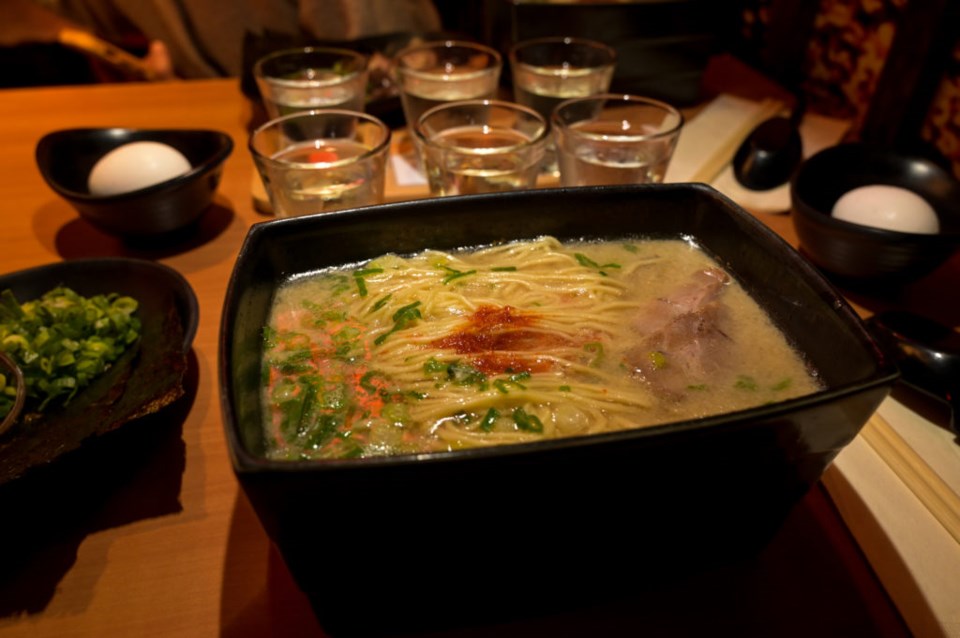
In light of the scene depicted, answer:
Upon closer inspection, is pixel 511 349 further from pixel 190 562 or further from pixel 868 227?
pixel 868 227

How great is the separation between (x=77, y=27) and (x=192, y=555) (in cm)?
433

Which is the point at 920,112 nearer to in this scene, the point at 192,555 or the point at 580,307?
the point at 580,307

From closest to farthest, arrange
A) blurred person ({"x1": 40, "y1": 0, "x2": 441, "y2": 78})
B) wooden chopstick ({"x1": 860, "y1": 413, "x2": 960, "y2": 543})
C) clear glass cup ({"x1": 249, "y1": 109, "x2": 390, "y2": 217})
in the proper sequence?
wooden chopstick ({"x1": 860, "y1": 413, "x2": 960, "y2": 543}) < clear glass cup ({"x1": 249, "y1": 109, "x2": 390, "y2": 217}) < blurred person ({"x1": 40, "y1": 0, "x2": 441, "y2": 78})

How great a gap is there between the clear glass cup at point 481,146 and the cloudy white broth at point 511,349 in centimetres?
42

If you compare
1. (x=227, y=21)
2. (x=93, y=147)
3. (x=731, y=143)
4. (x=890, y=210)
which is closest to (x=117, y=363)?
(x=93, y=147)

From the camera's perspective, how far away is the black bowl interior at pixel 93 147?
184 centimetres

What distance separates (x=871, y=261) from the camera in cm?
150

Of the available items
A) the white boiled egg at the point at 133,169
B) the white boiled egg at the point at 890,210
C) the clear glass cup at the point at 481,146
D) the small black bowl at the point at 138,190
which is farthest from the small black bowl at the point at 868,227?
the white boiled egg at the point at 133,169

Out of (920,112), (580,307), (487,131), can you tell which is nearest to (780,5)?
(920,112)

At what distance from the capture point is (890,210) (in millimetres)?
1590

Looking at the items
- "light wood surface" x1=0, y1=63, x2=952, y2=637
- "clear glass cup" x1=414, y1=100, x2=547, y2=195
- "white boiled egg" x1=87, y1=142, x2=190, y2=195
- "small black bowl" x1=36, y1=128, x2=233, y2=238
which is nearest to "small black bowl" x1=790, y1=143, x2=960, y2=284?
"clear glass cup" x1=414, y1=100, x2=547, y2=195

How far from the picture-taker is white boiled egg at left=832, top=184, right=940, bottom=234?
61.8 inches

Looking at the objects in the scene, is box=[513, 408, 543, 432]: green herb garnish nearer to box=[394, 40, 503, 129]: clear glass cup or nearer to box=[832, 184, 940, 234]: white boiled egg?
box=[832, 184, 940, 234]: white boiled egg

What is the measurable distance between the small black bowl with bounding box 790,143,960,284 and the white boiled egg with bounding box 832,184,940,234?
0.05 meters
